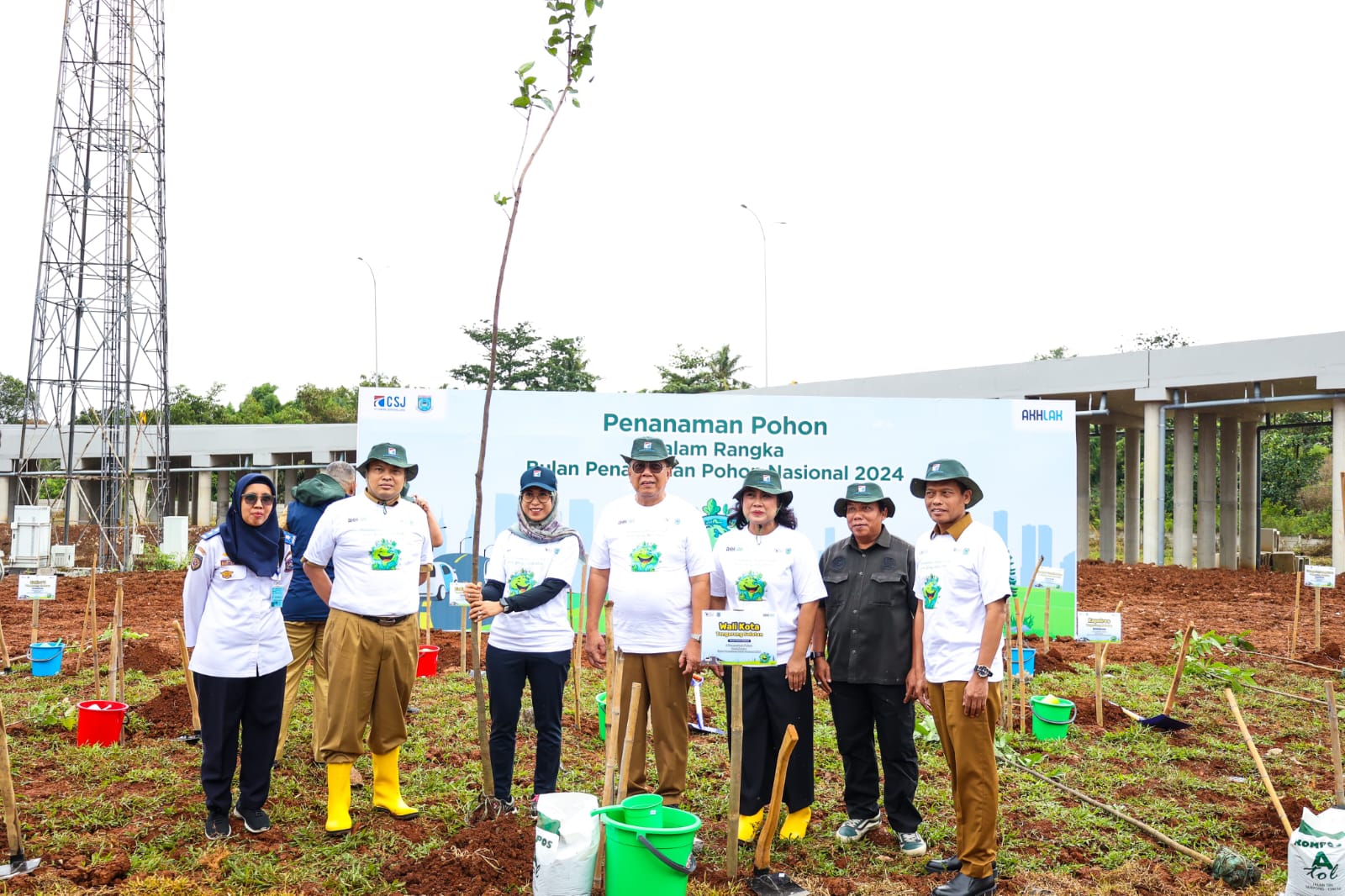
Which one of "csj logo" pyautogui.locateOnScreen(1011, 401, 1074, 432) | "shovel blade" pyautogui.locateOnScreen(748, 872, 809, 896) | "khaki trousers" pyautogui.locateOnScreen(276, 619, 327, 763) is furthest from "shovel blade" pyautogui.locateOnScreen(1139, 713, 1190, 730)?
"khaki trousers" pyautogui.locateOnScreen(276, 619, 327, 763)

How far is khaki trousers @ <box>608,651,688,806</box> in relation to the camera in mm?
4566

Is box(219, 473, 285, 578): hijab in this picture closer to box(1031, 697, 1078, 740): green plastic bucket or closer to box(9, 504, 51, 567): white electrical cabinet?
box(1031, 697, 1078, 740): green plastic bucket

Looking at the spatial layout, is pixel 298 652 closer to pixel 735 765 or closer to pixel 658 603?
pixel 658 603

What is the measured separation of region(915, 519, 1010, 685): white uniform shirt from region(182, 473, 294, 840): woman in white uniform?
2915mm

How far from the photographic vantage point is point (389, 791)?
5.02 m

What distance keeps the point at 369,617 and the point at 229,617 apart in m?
0.60

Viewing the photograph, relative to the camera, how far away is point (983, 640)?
13.5 feet

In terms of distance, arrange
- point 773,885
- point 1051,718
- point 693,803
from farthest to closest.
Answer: point 1051,718, point 693,803, point 773,885

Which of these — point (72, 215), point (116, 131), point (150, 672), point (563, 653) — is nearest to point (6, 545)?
point (72, 215)

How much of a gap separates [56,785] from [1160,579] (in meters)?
17.3

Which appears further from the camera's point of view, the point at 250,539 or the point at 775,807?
the point at 250,539

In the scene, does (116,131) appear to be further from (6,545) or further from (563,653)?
(563,653)

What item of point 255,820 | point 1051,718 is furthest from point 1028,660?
point 255,820

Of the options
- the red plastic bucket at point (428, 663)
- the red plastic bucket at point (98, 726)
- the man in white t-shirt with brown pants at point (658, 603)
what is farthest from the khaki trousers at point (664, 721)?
the red plastic bucket at point (428, 663)
